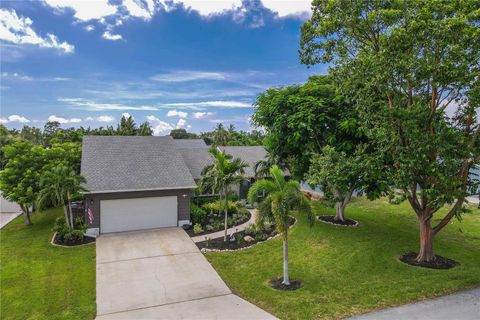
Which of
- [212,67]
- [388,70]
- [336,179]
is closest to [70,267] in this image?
[336,179]

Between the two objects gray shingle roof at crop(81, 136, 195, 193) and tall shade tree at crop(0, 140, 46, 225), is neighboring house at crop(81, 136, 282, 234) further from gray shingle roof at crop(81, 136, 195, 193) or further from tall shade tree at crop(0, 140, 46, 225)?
tall shade tree at crop(0, 140, 46, 225)

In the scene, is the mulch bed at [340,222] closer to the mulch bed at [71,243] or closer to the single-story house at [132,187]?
the single-story house at [132,187]

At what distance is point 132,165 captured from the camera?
62.6 feet

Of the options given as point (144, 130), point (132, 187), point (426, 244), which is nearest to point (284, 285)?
point (426, 244)

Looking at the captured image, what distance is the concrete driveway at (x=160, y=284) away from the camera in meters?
9.65

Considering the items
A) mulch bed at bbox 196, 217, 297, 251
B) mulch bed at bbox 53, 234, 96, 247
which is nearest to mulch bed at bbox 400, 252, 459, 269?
mulch bed at bbox 196, 217, 297, 251

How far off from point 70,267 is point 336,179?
11561 mm

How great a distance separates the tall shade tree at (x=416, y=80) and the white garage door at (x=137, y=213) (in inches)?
460

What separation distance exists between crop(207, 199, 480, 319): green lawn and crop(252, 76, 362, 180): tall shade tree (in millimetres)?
4469

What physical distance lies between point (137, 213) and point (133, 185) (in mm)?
1643

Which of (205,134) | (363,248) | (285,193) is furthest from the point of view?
(205,134)

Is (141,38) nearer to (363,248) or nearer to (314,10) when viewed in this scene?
(314,10)

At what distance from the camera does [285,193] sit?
35.9ft

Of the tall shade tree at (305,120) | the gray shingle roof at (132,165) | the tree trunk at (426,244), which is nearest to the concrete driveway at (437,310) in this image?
the tree trunk at (426,244)
